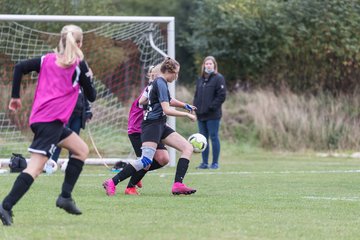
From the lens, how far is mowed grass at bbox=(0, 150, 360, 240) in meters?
7.04

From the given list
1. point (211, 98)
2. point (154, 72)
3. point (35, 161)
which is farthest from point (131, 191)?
point (211, 98)

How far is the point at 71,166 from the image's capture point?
25.3ft

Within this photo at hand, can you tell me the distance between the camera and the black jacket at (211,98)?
16281 millimetres

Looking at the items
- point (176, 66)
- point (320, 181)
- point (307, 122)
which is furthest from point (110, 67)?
point (176, 66)

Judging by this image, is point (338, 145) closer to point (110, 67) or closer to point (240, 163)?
point (240, 163)

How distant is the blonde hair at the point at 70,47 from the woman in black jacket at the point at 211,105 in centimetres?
871

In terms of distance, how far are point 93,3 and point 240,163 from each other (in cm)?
807

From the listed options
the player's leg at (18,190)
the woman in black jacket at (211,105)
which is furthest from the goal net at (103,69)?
the player's leg at (18,190)

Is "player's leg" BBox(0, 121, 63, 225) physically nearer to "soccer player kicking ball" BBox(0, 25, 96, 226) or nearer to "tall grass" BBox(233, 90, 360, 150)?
"soccer player kicking ball" BBox(0, 25, 96, 226)

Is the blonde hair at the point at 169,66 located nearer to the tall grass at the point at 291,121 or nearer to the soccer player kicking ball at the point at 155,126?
the soccer player kicking ball at the point at 155,126

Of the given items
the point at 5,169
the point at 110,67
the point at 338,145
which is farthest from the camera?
the point at 338,145

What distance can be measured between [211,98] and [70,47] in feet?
29.9

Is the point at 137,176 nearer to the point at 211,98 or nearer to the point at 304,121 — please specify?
the point at 211,98

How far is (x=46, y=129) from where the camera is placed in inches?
292
